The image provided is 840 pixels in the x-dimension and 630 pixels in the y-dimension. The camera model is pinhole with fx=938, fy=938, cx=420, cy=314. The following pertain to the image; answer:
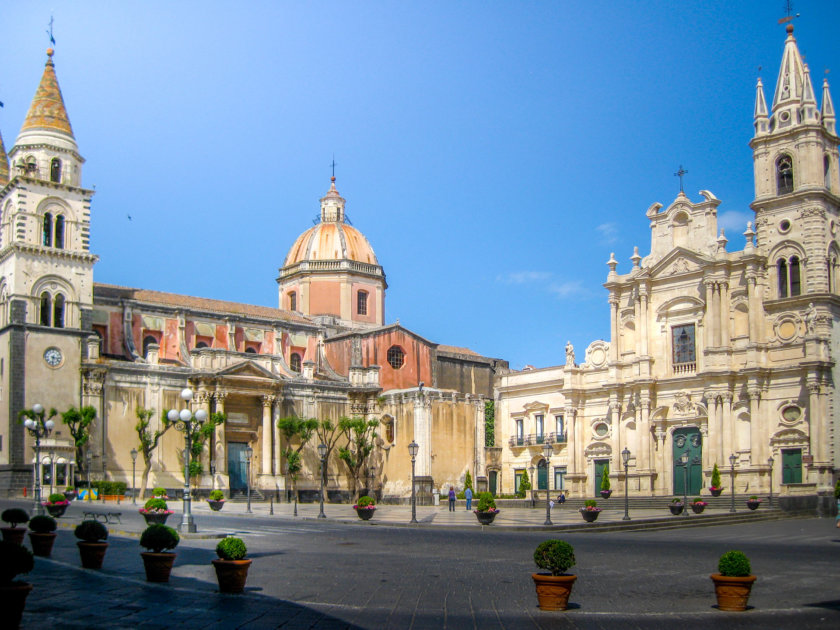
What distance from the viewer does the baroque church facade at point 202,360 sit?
47.5 meters

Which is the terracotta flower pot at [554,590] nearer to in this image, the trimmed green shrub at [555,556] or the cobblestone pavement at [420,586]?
the trimmed green shrub at [555,556]

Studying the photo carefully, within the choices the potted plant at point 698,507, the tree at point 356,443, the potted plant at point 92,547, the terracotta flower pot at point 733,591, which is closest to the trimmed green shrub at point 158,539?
the potted plant at point 92,547

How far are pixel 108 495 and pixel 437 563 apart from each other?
29.7 metres

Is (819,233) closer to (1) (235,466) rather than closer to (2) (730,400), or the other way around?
(2) (730,400)

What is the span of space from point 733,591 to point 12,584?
8773mm

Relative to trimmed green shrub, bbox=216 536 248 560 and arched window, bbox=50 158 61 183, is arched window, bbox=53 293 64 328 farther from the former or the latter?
trimmed green shrub, bbox=216 536 248 560

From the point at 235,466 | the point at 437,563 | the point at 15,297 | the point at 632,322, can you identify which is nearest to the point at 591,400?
the point at 632,322

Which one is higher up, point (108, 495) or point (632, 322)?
point (632, 322)

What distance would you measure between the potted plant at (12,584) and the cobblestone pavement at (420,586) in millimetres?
1010

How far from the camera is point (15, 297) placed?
47094mm

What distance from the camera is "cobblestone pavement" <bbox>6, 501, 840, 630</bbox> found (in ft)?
38.2

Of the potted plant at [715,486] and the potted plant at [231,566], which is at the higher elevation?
the potted plant at [231,566]

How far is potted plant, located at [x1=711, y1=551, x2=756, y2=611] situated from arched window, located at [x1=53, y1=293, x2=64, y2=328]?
42.9 metres

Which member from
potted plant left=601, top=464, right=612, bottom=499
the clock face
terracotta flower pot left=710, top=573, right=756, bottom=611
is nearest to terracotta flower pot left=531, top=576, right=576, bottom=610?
terracotta flower pot left=710, top=573, right=756, bottom=611
